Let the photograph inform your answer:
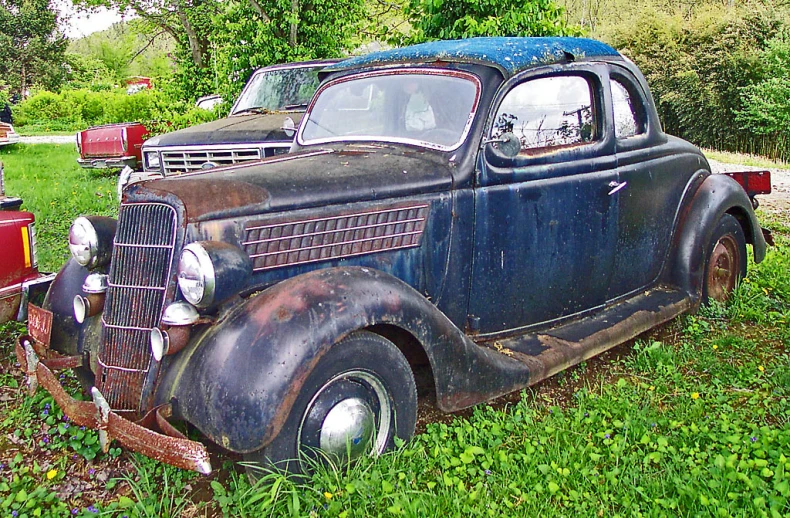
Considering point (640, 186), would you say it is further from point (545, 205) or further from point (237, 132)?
point (237, 132)

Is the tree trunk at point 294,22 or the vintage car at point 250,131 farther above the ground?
the tree trunk at point 294,22

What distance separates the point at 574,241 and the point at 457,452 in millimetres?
1403

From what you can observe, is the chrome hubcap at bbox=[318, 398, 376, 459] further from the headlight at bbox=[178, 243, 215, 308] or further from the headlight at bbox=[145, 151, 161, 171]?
the headlight at bbox=[145, 151, 161, 171]

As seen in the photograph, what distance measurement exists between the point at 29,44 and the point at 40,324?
35.4 metres

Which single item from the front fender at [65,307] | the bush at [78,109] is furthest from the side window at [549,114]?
the bush at [78,109]

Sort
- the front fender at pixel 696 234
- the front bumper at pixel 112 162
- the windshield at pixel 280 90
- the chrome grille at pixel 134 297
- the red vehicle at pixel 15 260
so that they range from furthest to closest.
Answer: the front bumper at pixel 112 162, the windshield at pixel 280 90, the front fender at pixel 696 234, the red vehicle at pixel 15 260, the chrome grille at pixel 134 297

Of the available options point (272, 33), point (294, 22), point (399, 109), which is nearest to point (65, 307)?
point (399, 109)

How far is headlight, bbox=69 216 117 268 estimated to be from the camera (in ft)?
9.96

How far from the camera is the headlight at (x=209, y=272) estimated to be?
2.43 meters

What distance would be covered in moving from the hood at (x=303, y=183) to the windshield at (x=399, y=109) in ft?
0.44

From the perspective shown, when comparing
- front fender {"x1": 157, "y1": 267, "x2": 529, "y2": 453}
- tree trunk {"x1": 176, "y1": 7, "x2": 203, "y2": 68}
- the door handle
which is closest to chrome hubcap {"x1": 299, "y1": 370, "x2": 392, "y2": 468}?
front fender {"x1": 157, "y1": 267, "x2": 529, "y2": 453}

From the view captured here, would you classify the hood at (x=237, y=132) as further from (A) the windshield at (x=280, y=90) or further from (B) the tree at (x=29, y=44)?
(B) the tree at (x=29, y=44)

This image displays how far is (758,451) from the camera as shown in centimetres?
284

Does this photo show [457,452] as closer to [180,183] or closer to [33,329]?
[180,183]
